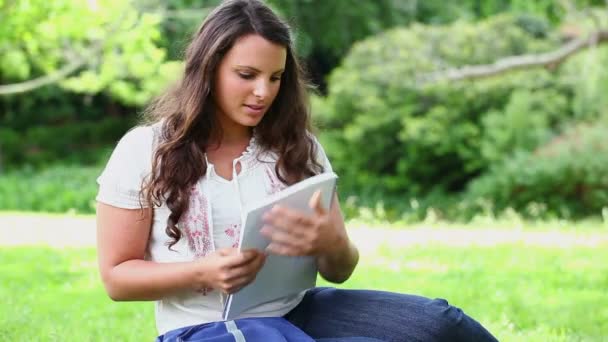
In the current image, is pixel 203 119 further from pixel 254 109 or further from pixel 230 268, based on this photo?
pixel 230 268

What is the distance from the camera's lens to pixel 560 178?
13.4 m

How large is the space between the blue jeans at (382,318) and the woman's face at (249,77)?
617 millimetres

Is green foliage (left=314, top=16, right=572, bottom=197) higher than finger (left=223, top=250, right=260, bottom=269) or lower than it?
lower

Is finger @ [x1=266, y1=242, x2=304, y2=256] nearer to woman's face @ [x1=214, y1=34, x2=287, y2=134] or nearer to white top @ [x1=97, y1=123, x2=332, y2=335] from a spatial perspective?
white top @ [x1=97, y1=123, x2=332, y2=335]

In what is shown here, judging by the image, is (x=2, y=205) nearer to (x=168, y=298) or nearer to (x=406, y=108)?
(x=406, y=108)

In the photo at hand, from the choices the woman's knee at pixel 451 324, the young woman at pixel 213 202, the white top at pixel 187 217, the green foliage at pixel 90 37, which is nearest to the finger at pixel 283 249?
the young woman at pixel 213 202

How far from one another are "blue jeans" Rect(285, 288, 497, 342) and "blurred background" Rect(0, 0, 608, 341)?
156 cm

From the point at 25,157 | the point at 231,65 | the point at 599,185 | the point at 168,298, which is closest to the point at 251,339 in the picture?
the point at 168,298

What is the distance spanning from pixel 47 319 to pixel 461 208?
11137 millimetres

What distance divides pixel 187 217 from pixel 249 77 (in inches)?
17.2

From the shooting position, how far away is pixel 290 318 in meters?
2.71

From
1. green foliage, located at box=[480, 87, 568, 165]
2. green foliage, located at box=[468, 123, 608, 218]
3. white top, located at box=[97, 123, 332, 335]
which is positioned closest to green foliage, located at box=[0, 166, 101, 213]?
green foliage, located at box=[468, 123, 608, 218]

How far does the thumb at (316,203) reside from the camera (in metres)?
2.18

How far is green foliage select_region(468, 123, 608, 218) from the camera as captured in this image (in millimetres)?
13188
